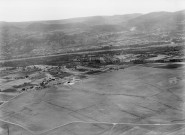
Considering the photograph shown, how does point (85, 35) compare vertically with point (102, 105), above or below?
above

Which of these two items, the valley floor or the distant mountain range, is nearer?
the valley floor

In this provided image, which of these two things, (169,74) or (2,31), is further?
(2,31)

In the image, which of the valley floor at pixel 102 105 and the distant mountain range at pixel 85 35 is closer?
the valley floor at pixel 102 105

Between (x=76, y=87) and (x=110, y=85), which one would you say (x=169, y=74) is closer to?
(x=110, y=85)

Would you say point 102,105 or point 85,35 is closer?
point 102,105

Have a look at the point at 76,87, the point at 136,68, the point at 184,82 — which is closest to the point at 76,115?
the point at 76,87

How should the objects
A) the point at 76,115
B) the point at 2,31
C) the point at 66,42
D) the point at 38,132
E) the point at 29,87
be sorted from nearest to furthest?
the point at 38,132 < the point at 76,115 < the point at 29,87 < the point at 66,42 < the point at 2,31

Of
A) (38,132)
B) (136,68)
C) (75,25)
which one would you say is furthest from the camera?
(75,25)
